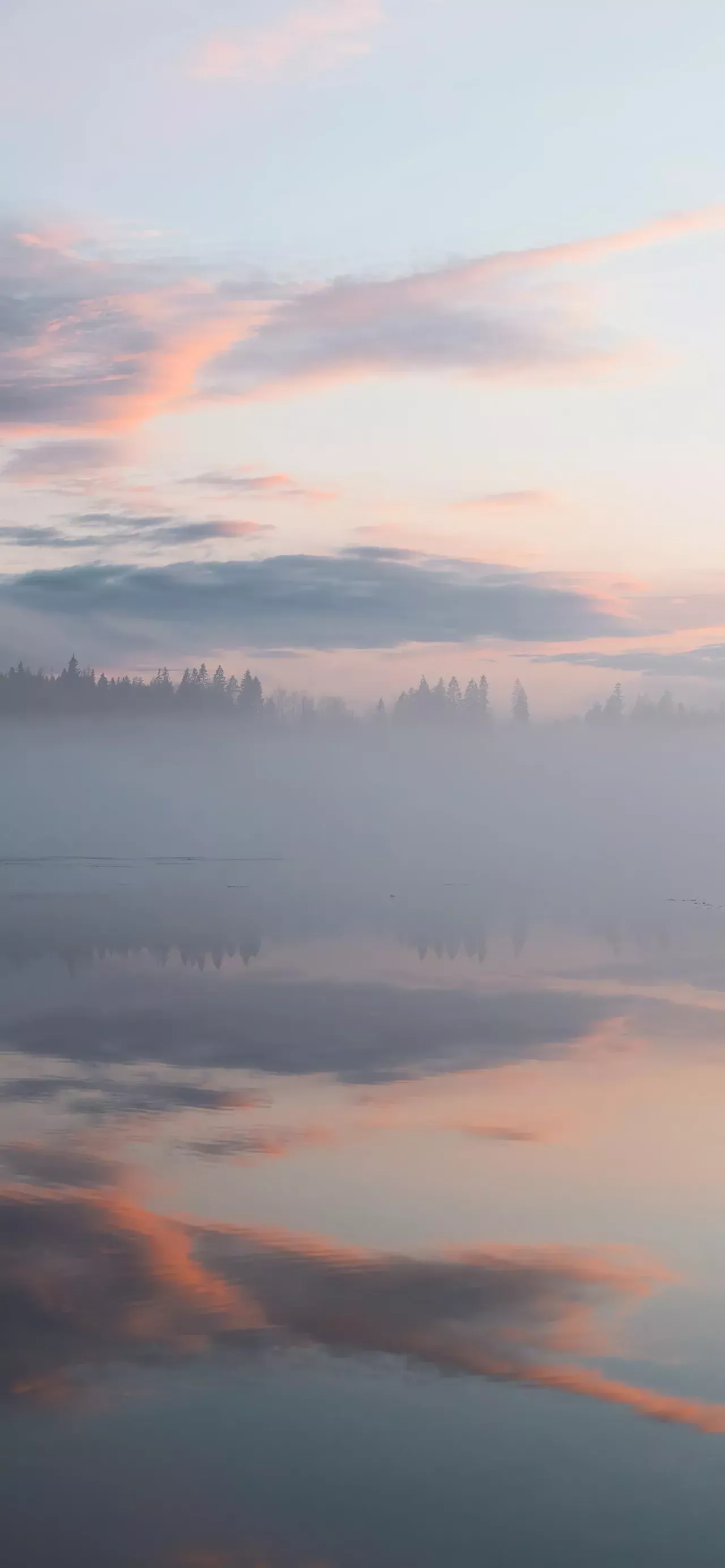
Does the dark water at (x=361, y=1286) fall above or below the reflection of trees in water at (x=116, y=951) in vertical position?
above

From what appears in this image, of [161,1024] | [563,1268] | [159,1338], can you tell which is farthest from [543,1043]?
[159,1338]

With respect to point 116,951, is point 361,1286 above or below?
above

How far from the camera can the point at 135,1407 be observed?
11.5 m

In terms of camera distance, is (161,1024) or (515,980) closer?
(161,1024)

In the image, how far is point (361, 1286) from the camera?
14.4 metres

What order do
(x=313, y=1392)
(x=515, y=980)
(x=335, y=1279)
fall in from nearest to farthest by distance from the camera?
(x=313, y=1392) → (x=335, y=1279) → (x=515, y=980)

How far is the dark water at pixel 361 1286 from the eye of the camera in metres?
10.2

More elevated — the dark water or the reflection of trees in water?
the dark water

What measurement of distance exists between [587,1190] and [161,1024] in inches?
562

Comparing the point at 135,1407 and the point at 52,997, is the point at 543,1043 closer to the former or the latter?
the point at 52,997

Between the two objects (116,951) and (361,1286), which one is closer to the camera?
(361,1286)

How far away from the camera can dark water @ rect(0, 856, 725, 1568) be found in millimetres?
10203

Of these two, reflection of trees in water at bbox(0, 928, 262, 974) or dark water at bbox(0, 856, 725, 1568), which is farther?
reflection of trees in water at bbox(0, 928, 262, 974)

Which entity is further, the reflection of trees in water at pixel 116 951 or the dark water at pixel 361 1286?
the reflection of trees in water at pixel 116 951
